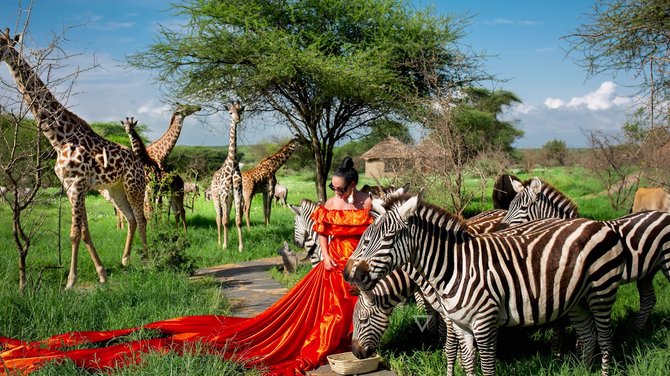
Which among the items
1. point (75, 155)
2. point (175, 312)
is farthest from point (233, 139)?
point (175, 312)

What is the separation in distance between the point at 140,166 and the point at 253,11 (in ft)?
16.0

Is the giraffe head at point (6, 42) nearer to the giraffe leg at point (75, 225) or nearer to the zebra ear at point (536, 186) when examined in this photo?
the giraffe leg at point (75, 225)

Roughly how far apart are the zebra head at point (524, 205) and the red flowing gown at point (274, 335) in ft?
4.91

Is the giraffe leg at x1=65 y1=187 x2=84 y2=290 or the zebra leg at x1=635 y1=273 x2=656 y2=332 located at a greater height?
the giraffe leg at x1=65 y1=187 x2=84 y2=290

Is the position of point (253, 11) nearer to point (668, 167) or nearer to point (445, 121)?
point (445, 121)

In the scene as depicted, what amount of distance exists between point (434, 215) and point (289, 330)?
206 cm

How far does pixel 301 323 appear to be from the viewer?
5359 millimetres

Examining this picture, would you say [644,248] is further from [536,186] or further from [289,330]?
[289,330]

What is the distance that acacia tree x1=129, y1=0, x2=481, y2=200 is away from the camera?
38.4ft

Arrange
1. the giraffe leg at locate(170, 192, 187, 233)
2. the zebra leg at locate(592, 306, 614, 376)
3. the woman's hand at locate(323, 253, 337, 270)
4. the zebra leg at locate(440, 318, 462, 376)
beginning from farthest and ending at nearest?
the giraffe leg at locate(170, 192, 187, 233) → the woman's hand at locate(323, 253, 337, 270) → the zebra leg at locate(440, 318, 462, 376) → the zebra leg at locate(592, 306, 614, 376)

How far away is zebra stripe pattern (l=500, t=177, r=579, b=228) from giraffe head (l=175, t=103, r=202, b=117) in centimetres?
923

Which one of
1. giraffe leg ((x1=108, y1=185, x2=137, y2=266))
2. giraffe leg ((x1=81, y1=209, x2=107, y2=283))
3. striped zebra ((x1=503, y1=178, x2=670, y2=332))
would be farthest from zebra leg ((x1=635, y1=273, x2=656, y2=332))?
giraffe leg ((x1=108, y1=185, x2=137, y2=266))

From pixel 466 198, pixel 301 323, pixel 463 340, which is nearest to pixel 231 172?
pixel 466 198

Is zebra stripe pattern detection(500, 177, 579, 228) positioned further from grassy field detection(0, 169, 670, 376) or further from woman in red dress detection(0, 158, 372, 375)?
woman in red dress detection(0, 158, 372, 375)
